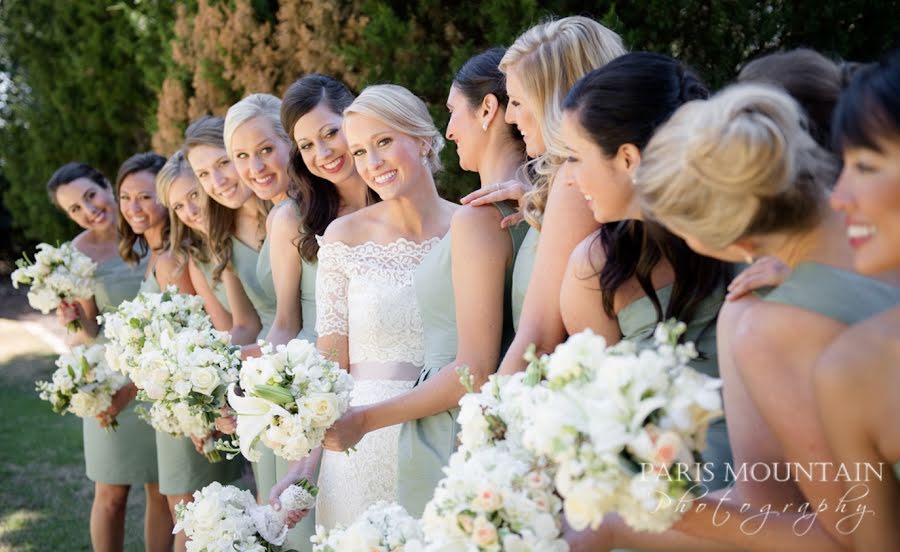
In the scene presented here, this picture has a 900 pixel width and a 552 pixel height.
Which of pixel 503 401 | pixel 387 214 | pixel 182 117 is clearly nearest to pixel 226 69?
pixel 182 117

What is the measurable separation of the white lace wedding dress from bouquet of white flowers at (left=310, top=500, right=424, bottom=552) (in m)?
1.34

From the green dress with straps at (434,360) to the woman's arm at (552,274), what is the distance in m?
0.45

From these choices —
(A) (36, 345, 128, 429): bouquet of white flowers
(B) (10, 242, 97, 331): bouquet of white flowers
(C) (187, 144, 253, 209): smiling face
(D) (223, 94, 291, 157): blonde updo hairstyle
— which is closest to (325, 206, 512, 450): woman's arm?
(D) (223, 94, 291, 157): blonde updo hairstyle

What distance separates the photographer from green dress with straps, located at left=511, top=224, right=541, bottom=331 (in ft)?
10.1

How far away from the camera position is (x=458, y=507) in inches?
74.2

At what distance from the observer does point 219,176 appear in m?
5.23

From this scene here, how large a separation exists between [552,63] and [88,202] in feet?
15.0

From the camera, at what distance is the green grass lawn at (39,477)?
22.7ft

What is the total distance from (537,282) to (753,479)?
37.1 inches

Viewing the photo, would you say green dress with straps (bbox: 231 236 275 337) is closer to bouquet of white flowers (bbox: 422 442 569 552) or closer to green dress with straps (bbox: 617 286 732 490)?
green dress with straps (bbox: 617 286 732 490)

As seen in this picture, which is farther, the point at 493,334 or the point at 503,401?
the point at 493,334

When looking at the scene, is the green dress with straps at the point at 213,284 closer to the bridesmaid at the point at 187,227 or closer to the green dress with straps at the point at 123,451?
the bridesmaid at the point at 187,227

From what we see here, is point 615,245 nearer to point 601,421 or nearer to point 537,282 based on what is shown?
point 537,282

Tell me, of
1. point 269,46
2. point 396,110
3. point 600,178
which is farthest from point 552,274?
point 269,46
